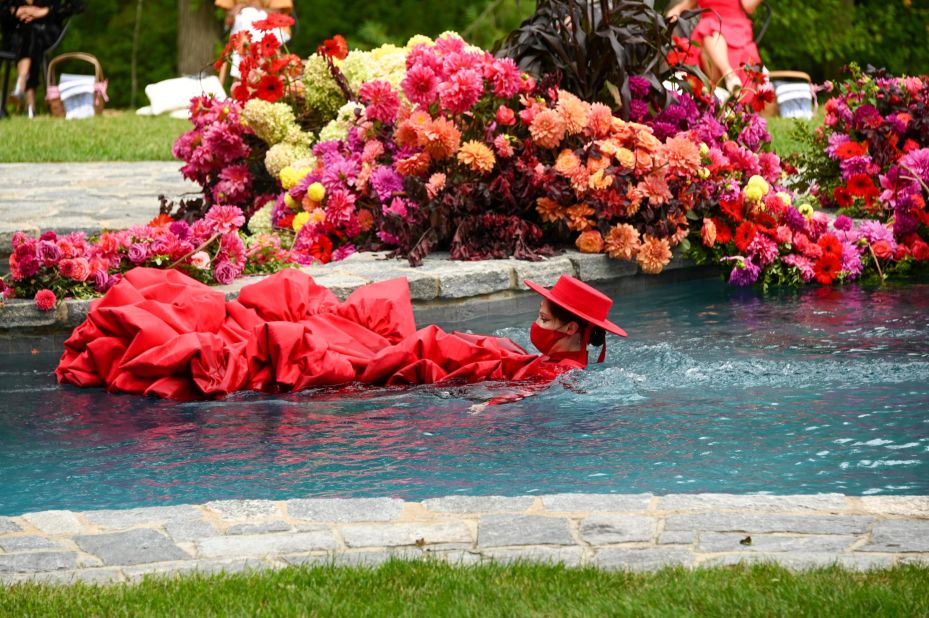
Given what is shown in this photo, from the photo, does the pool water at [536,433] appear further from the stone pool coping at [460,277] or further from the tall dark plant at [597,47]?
the tall dark plant at [597,47]

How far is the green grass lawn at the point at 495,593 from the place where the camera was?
3.25m

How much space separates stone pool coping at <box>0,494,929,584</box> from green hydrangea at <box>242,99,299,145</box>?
18.3 ft

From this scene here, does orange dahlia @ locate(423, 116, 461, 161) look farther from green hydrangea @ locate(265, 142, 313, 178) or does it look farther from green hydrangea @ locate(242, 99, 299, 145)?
green hydrangea @ locate(242, 99, 299, 145)

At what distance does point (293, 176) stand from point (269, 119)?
51cm

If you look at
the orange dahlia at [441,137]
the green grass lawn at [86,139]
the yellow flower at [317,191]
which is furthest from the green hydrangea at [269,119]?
the green grass lawn at [86,139]

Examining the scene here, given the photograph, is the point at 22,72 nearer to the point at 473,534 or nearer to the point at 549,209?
the point at 549,209

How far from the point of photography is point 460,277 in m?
7.79

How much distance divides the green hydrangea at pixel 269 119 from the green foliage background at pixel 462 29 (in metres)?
12.8

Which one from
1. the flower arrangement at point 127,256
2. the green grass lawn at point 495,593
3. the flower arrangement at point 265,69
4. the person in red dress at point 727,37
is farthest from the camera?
the person in red dress at point 727,37

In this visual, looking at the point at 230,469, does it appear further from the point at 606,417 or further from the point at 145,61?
the point at 145,61

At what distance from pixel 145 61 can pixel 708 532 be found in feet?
82.8

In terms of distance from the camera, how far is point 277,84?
9.59 metres

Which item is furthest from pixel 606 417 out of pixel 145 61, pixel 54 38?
pixel 145 61

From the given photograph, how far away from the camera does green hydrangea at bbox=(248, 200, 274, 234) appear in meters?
9.50
